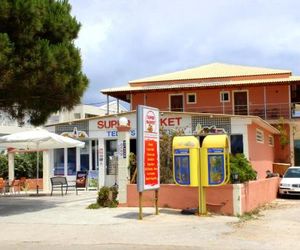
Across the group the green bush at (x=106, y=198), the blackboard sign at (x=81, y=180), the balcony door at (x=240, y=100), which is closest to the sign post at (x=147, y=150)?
the green bush at (x=106, y=198)

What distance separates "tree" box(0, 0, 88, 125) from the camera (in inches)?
590

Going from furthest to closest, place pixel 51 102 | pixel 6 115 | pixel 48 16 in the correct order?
pixel 6 115 < pixel 51 102 < pixel 48 16

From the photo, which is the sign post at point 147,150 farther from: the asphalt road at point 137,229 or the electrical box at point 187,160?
the asphalt road at point 137,229

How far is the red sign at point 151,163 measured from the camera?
14453 mm

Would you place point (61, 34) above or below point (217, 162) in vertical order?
above

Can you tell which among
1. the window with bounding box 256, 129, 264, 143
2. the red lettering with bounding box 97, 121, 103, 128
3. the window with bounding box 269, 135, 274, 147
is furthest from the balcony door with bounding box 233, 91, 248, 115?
the red lettering with bounding box 97, 121, 103, 128

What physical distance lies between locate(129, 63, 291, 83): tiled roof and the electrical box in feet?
80.0

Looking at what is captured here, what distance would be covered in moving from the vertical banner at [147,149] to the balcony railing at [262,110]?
76.0 ft

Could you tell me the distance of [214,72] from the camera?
41781 mm

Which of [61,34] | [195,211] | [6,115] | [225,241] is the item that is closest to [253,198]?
[195,211]

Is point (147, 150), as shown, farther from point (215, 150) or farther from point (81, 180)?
point (81, 180)

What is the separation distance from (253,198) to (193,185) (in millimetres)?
3093

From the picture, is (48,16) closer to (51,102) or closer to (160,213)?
(51,102)

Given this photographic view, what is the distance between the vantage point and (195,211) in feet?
49.2
